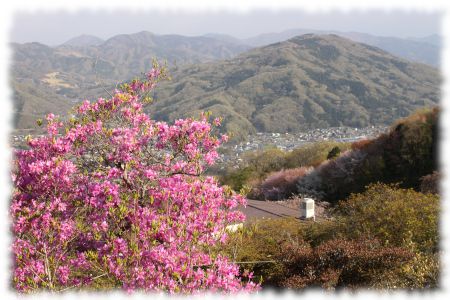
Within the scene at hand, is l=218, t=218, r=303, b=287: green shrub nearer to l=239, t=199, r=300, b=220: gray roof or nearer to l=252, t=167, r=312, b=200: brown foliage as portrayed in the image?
l=239, t=199, r=300, b=220: gray roof

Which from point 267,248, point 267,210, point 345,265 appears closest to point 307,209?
point 267,210

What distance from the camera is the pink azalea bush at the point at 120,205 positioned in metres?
7.04

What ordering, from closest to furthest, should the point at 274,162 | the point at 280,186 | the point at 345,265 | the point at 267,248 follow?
1. the point at 345,265
2. the point at 267,248
3. the point at 280,186
4. the point at 274,162

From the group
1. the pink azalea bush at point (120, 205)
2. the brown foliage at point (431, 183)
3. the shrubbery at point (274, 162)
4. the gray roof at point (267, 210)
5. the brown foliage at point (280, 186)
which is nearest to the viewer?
the pink azalea bush at point (120, 205)

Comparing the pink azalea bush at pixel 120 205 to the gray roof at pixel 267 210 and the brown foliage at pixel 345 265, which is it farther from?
the gray roof at pixel 267 210

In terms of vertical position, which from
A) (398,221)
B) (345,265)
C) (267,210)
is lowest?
(267,210)

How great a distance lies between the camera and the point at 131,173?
8.44 m

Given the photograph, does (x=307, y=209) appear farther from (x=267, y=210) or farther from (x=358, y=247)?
(x=358, y=247)

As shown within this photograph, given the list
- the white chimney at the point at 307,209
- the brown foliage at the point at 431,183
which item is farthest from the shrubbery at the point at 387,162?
the white chimney at the point at 307,209

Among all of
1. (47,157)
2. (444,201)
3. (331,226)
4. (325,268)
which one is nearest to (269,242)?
(331,226)

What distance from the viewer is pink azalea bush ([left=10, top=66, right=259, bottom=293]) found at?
7043 millimetres

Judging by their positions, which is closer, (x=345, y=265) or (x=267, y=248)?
(x=345, y=265)

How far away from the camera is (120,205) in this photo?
7.00m

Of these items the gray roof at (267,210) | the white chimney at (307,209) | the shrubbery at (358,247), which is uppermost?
the shrubbery at (358,247)
